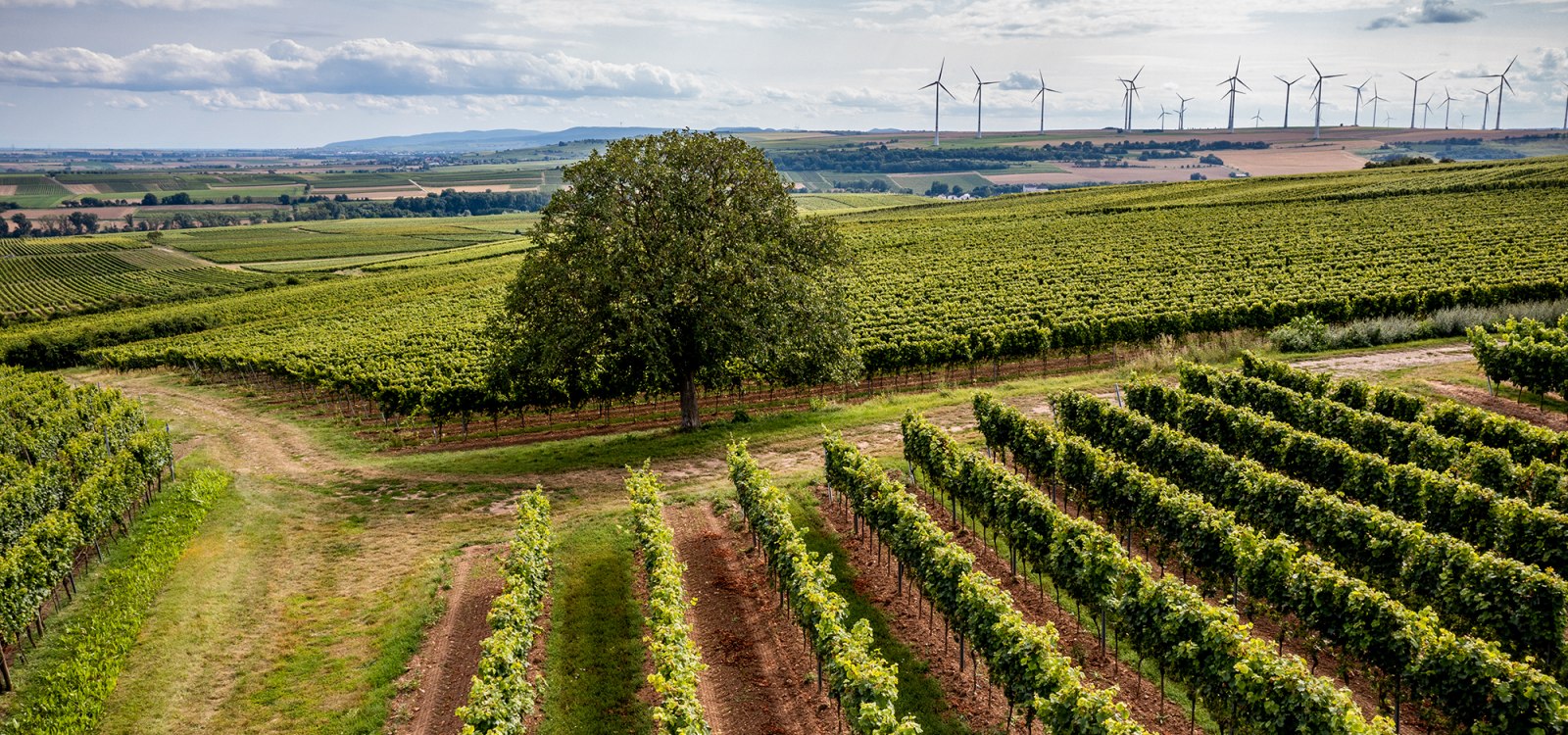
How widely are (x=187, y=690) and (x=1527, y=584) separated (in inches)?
1059

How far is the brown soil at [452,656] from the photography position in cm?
1775

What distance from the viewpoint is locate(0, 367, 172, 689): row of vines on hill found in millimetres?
21656

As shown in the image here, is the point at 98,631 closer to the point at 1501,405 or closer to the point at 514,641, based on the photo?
the point at 514,641

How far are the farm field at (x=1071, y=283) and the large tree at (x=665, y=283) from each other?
8.23 metres

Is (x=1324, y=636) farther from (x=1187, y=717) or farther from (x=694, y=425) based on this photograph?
(x=694, y=425)

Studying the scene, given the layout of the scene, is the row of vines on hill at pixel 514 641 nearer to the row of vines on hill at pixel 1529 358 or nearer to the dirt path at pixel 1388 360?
Answer: the dirt path at pixel 1388 360

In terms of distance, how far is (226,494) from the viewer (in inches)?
1238

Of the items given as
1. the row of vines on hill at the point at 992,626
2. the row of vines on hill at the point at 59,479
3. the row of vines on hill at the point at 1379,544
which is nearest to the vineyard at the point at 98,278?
the row of vines on hill at the point at 59,479

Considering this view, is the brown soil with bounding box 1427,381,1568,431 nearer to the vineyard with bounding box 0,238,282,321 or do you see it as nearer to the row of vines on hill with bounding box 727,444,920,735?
the row of vines on hill with bounding box 727,444,920,735

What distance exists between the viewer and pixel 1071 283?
63.2m

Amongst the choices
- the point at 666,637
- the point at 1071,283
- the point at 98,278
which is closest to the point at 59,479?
the point at 666,637

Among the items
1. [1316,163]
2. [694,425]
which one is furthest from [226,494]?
[1316,163]

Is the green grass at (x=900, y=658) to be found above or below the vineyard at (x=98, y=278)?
below

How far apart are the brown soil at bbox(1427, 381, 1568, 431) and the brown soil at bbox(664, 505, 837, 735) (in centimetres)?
2640
